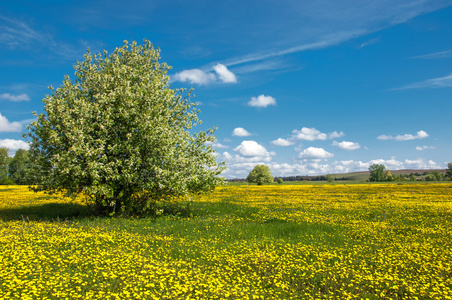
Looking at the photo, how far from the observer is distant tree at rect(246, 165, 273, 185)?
411ft

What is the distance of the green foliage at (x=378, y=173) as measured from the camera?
185 meters

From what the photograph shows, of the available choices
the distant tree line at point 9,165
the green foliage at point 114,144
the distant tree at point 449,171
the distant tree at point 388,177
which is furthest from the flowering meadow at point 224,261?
the distant tree at point 388,177

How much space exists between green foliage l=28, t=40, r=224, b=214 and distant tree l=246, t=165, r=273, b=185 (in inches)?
4029

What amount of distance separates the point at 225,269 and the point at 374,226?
13.6 m

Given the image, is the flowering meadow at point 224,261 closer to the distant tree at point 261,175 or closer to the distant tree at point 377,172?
the distant tree at point 261,175

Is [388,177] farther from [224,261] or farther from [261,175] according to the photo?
[224,261]

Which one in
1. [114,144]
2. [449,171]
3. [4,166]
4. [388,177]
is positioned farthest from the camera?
[388,177]

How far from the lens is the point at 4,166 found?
12506cm

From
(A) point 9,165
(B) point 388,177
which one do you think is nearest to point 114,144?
(A) point 9,165

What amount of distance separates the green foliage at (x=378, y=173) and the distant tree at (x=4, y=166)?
20186cm

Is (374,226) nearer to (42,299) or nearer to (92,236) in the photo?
(92,236)

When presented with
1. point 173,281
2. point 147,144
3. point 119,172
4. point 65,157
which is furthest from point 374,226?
point 65,157

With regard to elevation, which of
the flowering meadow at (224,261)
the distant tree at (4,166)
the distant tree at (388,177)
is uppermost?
the distant tree at (4,166)

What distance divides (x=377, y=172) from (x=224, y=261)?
206m
